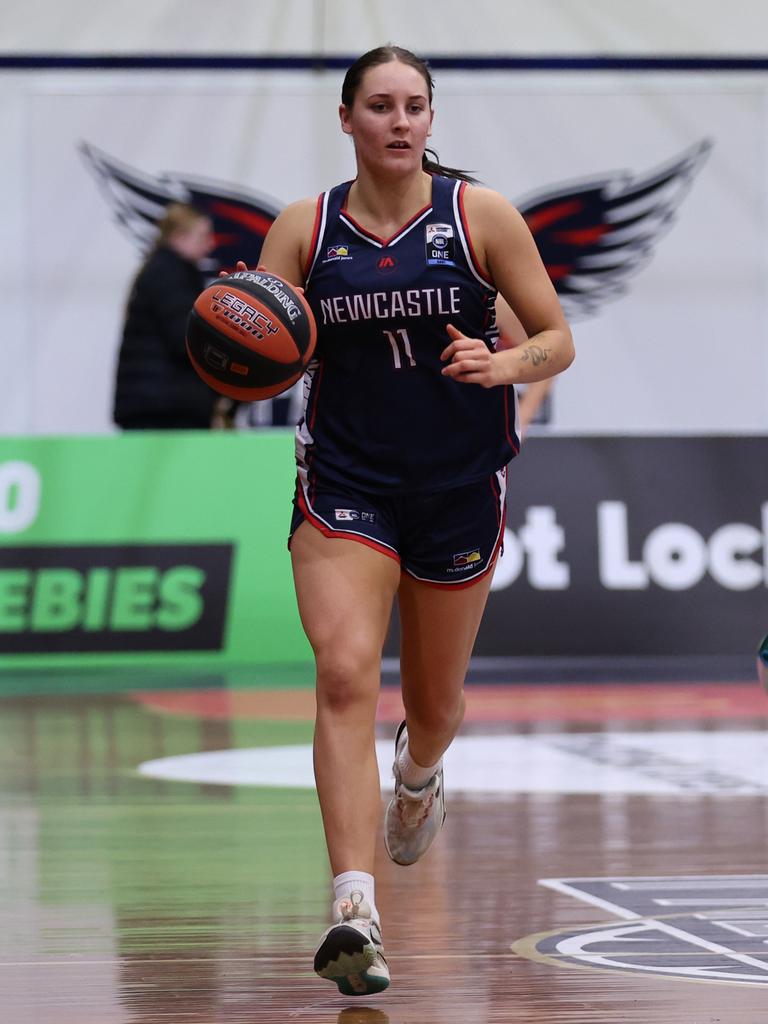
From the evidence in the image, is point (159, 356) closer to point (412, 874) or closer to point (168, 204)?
point (168, 204)

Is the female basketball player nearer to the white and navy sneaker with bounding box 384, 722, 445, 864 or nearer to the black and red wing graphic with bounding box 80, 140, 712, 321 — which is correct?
the white and navy sneaker with bounding box 384, 722, 445, 864

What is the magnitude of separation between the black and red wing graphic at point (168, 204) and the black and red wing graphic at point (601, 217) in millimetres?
2351

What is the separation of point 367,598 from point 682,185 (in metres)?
12.9

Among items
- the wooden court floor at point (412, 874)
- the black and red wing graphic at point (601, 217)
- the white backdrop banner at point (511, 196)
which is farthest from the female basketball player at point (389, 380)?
the black and red wing graphic at point (601, 217)

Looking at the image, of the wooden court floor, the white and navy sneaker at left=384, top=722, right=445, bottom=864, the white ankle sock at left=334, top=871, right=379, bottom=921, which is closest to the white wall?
the wooden court floor

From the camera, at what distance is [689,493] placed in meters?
11.0

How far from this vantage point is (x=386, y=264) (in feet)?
13.7

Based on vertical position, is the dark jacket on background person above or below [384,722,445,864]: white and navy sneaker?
above

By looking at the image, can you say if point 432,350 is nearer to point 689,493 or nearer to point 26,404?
point 689,493

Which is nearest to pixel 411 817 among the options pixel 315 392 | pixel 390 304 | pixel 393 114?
pixel 315 392

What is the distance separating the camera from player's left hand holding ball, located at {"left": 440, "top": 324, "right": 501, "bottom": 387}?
12.8ft

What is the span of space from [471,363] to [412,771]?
4.65 ft

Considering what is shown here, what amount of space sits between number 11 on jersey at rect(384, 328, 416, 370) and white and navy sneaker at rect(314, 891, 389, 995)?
1.22 m

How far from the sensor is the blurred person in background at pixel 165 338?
37.1 feet
